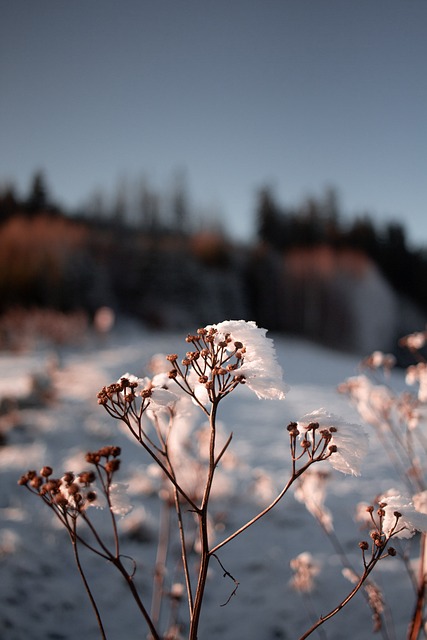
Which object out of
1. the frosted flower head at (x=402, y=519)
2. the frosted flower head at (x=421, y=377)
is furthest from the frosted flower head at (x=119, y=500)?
the frosted flower head at (x=421, y=377)

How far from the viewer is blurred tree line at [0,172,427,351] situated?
47.5 feet

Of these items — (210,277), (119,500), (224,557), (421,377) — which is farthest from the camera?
(210,277)

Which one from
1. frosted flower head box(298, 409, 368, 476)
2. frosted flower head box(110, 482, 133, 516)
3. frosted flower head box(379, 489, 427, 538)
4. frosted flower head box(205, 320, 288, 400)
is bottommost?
frosted flower head box(110, 482, 133, 516)

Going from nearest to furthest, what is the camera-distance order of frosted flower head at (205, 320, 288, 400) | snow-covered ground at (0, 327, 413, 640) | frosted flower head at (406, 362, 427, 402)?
frosted flower head at (205, 320, 288, 400), frosted flower head at (406, 362, 427, 402), snow-covered ground at (0, 327, 413, 640)

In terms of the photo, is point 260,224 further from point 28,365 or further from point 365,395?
point 365,395

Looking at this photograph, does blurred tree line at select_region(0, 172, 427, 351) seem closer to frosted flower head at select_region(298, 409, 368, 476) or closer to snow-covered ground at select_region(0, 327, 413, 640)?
snow-covered ground at select_region(0, 327, 413, 640)

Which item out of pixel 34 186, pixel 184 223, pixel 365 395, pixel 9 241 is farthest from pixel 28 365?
pixel 184 223

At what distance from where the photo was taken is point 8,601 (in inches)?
74.2

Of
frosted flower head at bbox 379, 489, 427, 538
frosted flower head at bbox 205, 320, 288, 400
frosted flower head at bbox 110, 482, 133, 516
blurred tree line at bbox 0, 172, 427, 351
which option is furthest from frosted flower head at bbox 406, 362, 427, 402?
blurred tree line at bbox 0, 172, 427, 351

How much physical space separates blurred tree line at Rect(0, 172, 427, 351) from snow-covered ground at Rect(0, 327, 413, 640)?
1018 centimetres

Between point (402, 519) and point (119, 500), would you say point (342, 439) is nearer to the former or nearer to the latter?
point (402, 519)

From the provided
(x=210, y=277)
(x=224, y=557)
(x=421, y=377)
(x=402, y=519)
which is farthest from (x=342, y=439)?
(x=210, y=277)

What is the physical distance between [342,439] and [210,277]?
1665 centimetres

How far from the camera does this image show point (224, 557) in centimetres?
244
